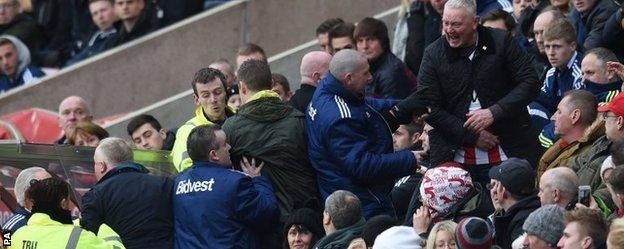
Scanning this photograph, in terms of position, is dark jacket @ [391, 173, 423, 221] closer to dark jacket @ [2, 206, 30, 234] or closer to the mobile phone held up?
the mobile phone held up

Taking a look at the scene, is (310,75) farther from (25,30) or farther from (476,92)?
(25,30)

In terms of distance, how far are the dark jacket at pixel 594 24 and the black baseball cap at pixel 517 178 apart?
3246mm

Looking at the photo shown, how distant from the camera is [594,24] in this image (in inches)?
706

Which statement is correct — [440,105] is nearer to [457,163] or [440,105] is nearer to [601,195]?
[457,163]

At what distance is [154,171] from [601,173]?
4105mm

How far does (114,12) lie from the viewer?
23359 millimetres

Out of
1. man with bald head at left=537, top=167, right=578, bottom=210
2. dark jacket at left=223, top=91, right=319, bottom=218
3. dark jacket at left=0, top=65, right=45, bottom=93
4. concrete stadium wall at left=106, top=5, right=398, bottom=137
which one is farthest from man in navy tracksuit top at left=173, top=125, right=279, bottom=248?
dark jacket at left=0, top=65, right=45, bottom=93

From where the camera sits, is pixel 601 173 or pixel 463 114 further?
pixel 463 114

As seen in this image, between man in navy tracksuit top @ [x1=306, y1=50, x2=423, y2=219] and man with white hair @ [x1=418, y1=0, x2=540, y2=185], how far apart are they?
409 millimetres

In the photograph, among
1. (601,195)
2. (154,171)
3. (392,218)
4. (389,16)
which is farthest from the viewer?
(389,16)

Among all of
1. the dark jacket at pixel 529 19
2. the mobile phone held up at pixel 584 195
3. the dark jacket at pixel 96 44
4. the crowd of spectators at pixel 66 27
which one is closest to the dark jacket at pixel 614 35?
the dark jacket at pixel 529 19

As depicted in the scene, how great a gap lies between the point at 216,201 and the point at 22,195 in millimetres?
1375

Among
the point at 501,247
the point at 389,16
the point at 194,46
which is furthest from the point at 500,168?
the point at 194,46

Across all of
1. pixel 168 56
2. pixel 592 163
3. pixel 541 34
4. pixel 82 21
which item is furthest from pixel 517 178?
pixel 82 21
